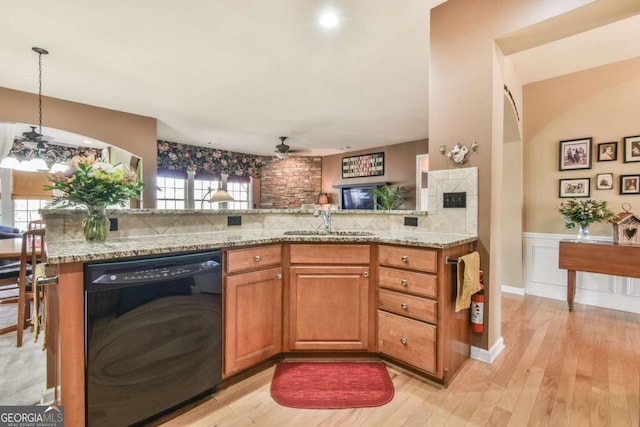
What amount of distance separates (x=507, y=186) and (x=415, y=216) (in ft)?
6.99

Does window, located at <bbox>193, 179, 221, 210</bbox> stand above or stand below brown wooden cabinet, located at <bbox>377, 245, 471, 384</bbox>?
above

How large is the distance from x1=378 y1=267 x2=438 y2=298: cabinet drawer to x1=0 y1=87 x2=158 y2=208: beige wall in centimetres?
440

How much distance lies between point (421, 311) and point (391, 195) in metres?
4.94

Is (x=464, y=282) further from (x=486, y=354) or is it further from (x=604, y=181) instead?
(x=604, y=181)

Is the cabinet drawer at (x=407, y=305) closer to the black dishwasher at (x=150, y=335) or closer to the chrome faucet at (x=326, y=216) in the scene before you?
the chrome faucet at (x=326, y=216)

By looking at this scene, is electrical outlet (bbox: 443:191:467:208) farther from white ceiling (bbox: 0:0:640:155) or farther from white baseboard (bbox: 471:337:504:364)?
white ceiling (bbox: 0:0:640:155)

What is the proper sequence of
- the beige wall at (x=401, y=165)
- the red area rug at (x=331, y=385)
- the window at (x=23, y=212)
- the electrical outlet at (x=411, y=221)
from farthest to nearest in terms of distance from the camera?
1. the beige wall at (x=401, y=165)
2. the window at (x=23, y=212)
3. the electrical outlet at (x=411, y=221)
4. the red area rug at (x=331, y=385)

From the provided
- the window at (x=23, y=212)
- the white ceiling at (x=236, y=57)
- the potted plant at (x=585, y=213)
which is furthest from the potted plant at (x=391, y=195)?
the window at (x=23, y=212)

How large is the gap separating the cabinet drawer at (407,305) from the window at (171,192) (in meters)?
6.46

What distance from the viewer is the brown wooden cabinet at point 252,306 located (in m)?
1.74

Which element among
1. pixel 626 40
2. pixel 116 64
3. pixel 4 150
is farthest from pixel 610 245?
pixel 4 150

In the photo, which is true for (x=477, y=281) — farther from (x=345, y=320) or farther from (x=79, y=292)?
(x=79, y=292)

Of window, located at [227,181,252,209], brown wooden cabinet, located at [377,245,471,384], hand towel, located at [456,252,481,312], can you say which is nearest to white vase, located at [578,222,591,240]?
brown wooden cabinet, located at [377,245,471,384]

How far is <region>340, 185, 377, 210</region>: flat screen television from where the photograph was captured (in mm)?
7260
